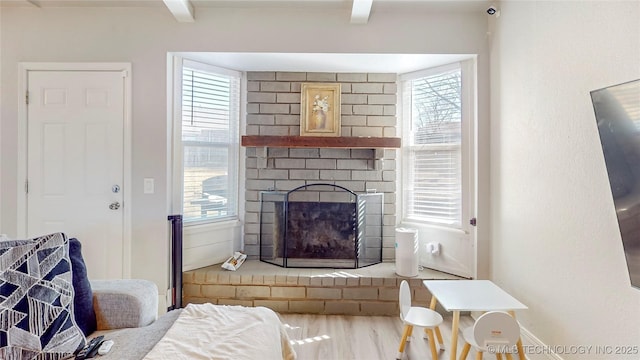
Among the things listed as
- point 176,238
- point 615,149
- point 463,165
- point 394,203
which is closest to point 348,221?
point 394,203

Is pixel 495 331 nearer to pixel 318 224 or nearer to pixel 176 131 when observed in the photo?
pixel 318 224

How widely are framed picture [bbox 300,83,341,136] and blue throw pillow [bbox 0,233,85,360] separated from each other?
223 cm

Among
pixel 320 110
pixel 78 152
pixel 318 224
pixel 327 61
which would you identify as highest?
pixel 327 61

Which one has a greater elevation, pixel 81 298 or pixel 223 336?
pixel 81 298

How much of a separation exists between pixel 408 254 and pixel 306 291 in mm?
949

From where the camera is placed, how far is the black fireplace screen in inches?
125

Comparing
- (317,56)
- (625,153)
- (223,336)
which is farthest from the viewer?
(317,56)

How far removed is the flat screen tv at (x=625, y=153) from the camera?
1.17 m

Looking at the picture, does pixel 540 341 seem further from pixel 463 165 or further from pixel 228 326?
pixel 228 326

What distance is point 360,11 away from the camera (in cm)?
255

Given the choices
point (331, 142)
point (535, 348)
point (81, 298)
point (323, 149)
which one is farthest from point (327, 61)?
point (535, 348)

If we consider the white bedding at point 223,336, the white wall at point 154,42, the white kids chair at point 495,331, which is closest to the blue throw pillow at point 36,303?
the white bedding at point 223,336

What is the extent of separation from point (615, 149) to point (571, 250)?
2.30 ft

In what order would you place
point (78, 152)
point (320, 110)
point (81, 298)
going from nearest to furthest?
point (81, 298), point (78, 152), point (320, 110)
